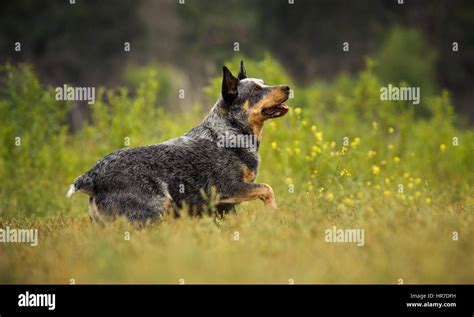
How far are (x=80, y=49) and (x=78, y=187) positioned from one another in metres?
31.9

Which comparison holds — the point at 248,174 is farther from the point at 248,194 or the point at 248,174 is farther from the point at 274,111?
the point at 274,111

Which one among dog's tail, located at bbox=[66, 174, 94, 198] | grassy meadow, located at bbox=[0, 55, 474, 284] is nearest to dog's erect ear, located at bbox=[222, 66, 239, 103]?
grassy meadow, located at bbox=[0, 55, 474, 284]

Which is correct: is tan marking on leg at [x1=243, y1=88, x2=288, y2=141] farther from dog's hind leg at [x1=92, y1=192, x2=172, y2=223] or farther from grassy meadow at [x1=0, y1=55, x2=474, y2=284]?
dog's hind leg at [x1=92, y1=192, x2=172, y2=223]

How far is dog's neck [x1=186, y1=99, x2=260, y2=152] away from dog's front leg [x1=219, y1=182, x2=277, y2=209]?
65 centimetres

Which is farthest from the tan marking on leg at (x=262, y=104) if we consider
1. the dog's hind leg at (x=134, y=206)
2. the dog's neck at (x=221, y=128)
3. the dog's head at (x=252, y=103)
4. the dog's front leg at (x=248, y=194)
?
the dog's hind leg at (x=134, y=206)

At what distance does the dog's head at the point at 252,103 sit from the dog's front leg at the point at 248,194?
0.90 m

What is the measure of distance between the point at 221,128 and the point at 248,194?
1.00 meters

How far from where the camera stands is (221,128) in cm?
927

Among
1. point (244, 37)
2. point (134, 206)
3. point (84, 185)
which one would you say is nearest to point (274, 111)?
point (134, 206)

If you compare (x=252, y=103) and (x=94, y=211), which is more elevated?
(x=252, y=103)

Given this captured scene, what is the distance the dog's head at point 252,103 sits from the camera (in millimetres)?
9328

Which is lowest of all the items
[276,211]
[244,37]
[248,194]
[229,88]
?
[276,211]

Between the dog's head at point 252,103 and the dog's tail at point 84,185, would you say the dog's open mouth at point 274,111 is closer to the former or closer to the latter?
the dog's head at point 252,103

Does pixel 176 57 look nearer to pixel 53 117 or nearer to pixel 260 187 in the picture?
pixel 53 117
